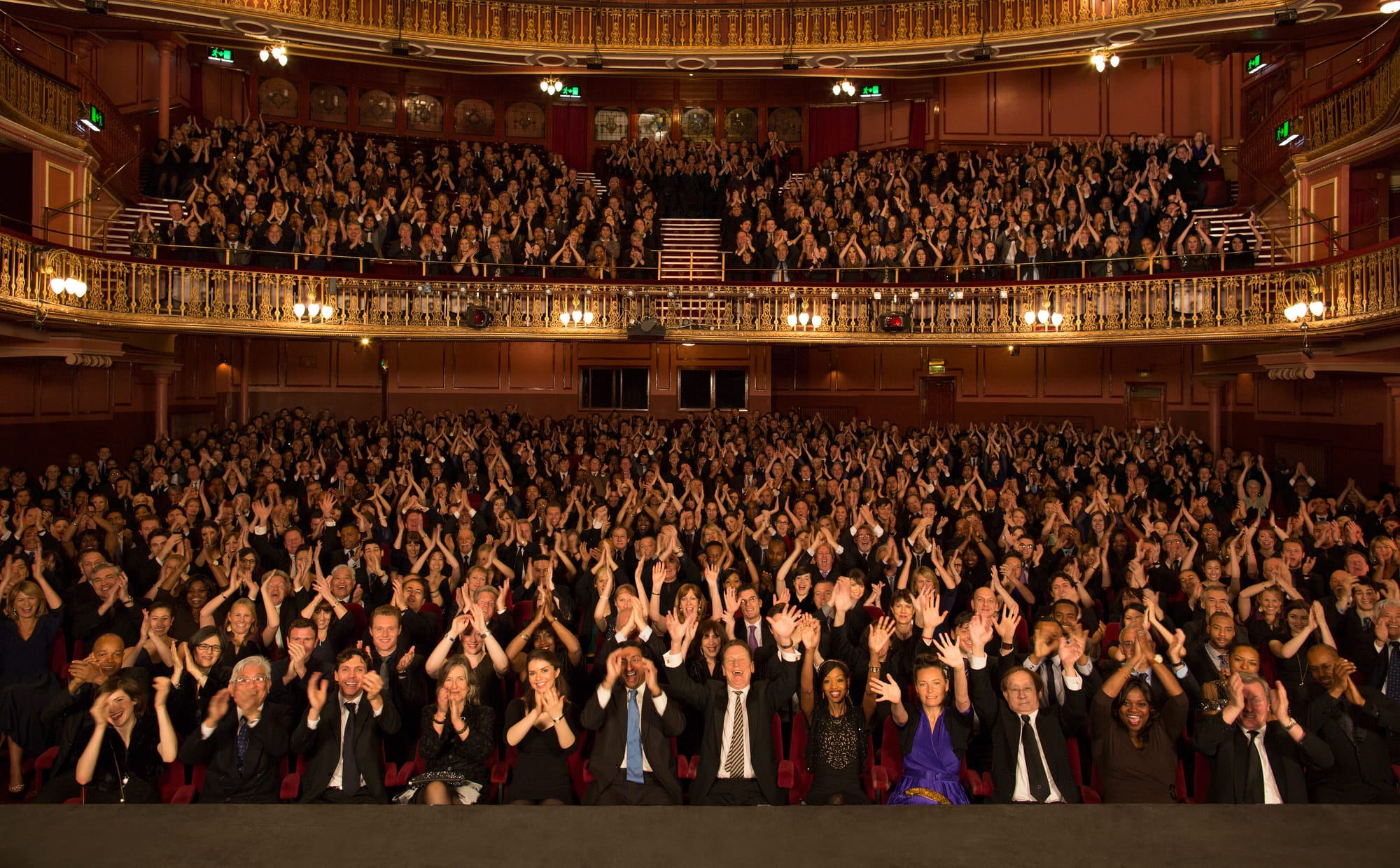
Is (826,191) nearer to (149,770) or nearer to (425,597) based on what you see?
(425,597)

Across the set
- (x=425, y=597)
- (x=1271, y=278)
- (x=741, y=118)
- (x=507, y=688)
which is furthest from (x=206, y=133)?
(x=1271, y=278)

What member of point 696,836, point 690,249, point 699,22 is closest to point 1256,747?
point 696,836

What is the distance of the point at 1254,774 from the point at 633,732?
2.68m

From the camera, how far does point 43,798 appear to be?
374 cm

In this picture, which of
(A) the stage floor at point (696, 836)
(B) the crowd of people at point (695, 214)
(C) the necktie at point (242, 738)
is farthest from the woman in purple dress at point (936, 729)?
(B) the crowd of people at point (695, 214)

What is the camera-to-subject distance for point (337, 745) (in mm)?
3939

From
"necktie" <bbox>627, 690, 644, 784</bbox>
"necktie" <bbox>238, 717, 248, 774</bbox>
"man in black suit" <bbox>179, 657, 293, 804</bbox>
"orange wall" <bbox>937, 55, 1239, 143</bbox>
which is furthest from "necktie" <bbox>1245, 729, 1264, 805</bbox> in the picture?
"orange wall" <bbox>937, 55, 1239, 143</bbox>

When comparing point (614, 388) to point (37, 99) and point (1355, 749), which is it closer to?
point (37, 99)

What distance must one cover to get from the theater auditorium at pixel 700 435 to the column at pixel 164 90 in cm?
69

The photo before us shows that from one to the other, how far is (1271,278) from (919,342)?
4.85m

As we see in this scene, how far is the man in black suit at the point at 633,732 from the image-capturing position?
13.1ft

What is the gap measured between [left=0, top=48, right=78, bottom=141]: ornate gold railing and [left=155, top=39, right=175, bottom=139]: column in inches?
140

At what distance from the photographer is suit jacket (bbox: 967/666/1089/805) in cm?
382

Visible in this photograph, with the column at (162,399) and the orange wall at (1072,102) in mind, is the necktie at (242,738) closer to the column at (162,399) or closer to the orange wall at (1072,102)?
A: the column at (162,399)
